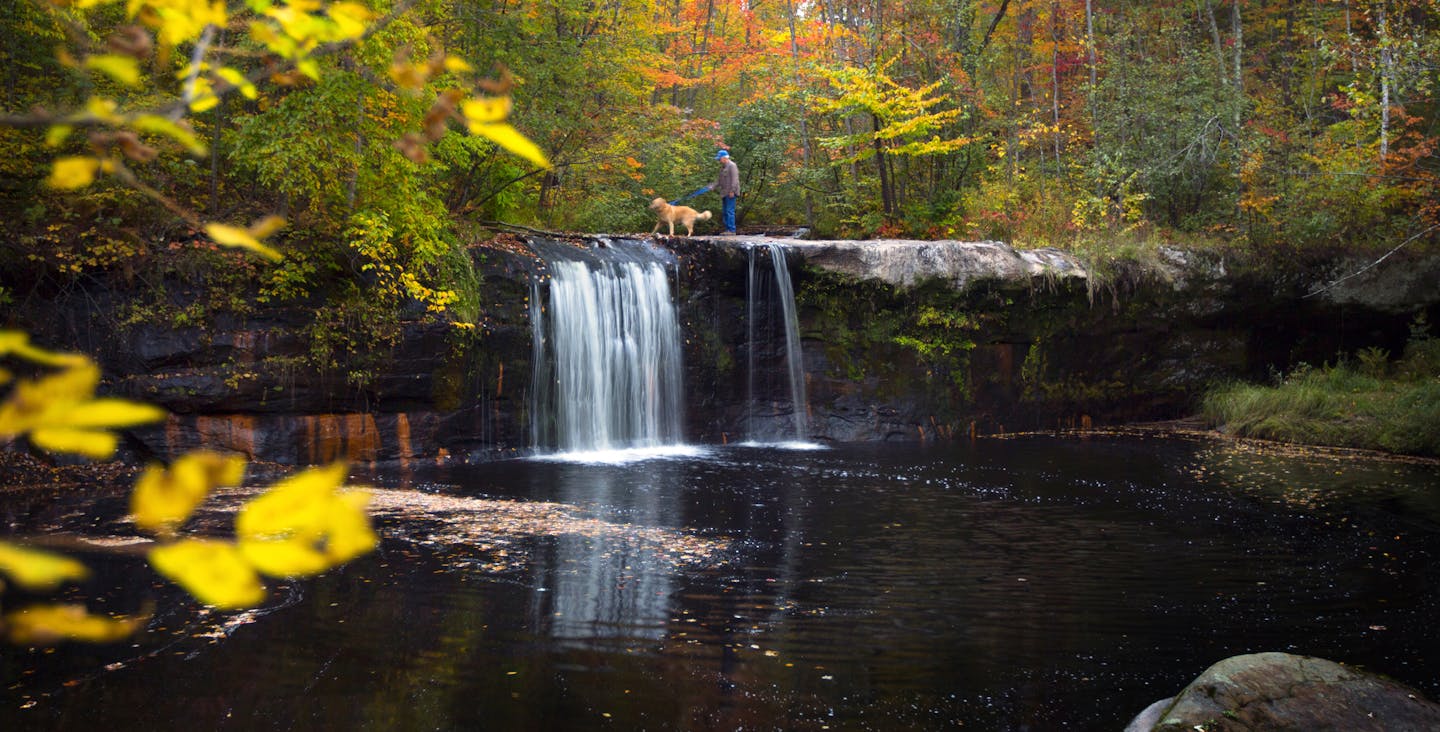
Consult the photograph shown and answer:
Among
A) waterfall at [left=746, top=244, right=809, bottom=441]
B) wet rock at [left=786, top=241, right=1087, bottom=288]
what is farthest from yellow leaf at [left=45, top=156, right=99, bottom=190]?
wet rock at [left=786, top=241, right=1087, bottom=288]

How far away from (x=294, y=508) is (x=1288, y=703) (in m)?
4.86

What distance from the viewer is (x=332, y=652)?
578 cm

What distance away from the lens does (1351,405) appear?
1571 cm

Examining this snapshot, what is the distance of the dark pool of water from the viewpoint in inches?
201

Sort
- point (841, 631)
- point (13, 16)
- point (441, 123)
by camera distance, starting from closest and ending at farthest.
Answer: point (441, 123) < point (841, 631) < point (13, 16)

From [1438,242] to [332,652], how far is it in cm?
1899

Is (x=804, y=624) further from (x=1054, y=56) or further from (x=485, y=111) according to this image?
(x=1054, y=56)

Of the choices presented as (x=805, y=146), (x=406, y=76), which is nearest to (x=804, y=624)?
(x=406, y=76)

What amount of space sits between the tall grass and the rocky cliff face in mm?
953

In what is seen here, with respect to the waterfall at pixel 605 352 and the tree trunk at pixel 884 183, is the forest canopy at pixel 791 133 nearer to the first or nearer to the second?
the tree trunk at pixel 884 183

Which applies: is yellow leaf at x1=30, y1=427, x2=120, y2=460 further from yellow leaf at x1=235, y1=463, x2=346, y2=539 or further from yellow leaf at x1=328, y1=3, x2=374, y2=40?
yellow leaf at x1=328, y1=3, x2=374, y2=40

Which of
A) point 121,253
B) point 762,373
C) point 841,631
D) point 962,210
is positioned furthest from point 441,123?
point 962,210

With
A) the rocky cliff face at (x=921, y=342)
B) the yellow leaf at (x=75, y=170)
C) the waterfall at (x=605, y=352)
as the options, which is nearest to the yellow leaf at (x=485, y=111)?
the yellow leaf at (x=75, y=170)

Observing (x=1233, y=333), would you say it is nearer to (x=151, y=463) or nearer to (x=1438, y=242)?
(x=1438, y=242)
